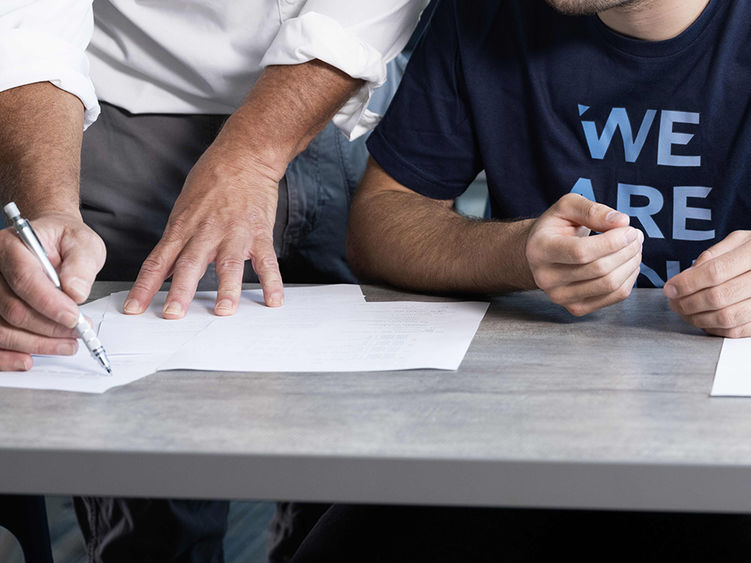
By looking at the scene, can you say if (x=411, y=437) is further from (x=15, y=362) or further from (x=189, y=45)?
(x=189, y=45)

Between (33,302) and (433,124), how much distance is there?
723 mm

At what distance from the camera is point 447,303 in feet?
3.51

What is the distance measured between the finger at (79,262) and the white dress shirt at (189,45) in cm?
37

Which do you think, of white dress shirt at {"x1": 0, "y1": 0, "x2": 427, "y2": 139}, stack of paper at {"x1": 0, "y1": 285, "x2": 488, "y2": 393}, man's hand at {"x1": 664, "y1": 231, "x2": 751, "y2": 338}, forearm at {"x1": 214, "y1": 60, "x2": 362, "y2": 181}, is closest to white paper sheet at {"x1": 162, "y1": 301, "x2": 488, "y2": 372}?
stack of paper at {"x1": 0, "y1": 285, "x2": 488, "y2": 393}

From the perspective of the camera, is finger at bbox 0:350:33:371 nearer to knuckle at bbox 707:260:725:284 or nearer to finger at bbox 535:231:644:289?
finger at bbox 535:231:644:289

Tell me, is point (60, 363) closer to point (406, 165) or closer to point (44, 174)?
point (44, 174)

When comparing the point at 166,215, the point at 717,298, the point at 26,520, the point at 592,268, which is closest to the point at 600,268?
the point at 592,268

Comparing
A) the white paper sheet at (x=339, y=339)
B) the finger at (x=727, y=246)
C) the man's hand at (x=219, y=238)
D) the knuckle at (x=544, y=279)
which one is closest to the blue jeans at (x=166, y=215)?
the man's hand at (x=219, y=238)

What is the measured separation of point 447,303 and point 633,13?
46 centimetres

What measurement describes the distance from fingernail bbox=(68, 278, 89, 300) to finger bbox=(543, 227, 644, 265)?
456 millimetres

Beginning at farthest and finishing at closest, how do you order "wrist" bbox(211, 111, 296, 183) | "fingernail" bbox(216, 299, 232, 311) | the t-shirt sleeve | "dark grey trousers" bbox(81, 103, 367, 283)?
"dark grey trousers" bbox(81, 103, 367, 283) < the t-shirt sleeve < "wrist" bbox(211, 111, 296, 183) < "fingernail" bbox(216, 299, 232, 311)

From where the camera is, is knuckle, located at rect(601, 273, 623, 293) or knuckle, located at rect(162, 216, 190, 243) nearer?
knuckle, located at rect(601, 273, 623, 293)

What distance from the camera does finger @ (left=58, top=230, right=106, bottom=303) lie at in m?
0.83

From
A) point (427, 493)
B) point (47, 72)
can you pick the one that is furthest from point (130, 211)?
point (427, 493)
